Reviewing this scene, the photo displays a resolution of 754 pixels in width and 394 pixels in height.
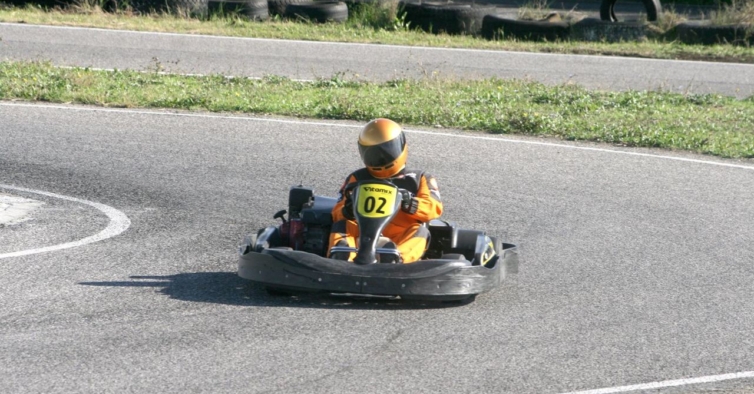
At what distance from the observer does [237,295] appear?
19.6ft

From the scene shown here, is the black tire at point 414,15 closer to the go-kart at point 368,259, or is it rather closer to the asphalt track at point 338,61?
the asphalt track at point 338,61

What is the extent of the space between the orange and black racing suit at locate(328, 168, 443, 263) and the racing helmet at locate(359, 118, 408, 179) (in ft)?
0.25

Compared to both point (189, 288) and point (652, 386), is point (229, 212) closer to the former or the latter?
point (189, 288)

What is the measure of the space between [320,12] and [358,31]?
988mm

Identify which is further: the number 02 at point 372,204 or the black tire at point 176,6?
the black tire at point 176,6

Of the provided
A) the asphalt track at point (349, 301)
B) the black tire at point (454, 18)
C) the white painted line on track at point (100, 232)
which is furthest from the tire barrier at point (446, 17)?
the white painted line on track at point (100, 232)

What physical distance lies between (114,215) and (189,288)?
187 centimetres

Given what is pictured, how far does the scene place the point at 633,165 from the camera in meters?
9.72

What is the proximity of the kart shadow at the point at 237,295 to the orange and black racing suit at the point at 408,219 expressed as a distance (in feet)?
1.00

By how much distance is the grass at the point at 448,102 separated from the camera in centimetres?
1102

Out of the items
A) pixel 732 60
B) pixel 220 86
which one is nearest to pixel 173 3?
pixel 220 86

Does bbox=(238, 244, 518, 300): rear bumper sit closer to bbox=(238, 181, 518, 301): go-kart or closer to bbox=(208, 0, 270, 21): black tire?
bbox=(238, 181, 518, 301): go-kart

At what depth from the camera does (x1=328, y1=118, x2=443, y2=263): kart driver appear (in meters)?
6.21

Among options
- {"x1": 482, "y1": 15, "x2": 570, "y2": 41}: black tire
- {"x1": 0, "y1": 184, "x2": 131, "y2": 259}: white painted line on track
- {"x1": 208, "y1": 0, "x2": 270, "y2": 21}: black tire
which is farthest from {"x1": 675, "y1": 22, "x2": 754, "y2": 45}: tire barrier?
{"x1": 0, "y1": 184, "x2": 131, "y2": 259}: white painted line on track
